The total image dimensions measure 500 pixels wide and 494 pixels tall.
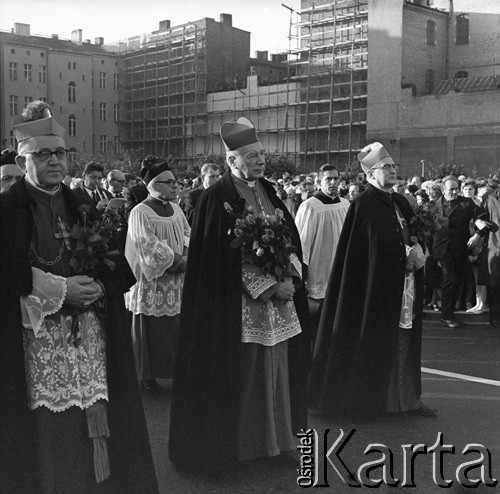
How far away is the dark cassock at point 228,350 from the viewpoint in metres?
5.22

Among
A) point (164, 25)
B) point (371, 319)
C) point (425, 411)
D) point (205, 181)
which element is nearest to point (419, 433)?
point (425, 411)

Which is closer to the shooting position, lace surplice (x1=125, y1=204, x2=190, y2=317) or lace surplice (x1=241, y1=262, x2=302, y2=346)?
lace surplice (x1=241, y1=262, x2=302, y2=346)

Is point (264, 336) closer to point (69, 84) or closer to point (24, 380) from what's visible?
point (24, 380)

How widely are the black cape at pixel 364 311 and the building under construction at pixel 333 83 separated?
47.1 meters

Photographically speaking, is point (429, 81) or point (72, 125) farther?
point (72, 125)

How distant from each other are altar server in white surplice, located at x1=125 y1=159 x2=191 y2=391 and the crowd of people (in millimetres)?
14

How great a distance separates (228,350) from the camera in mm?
5246

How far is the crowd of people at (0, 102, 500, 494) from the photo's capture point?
13.3ft

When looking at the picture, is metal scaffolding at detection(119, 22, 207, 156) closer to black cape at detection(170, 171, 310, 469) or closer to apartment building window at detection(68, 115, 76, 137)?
apartment building window at detection(68, 115, 76, 137)

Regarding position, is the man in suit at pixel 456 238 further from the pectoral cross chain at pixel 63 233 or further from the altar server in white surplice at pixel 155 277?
the pectoral cross chain at pixel 63 233

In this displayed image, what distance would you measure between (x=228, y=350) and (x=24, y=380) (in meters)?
1.58

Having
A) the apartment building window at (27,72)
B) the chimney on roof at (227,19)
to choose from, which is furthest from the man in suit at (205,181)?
the chimney on roof at (227,19)

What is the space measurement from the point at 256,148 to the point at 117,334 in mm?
1827

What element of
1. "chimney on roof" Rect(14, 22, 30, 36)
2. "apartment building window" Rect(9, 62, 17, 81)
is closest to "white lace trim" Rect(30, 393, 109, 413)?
"apartment building window" Rect(9, 62, 17, 81)
